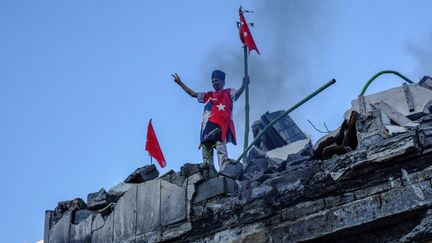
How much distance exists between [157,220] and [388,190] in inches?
86.0

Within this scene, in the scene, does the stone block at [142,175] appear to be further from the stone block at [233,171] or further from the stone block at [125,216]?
the stone block at [233,171]

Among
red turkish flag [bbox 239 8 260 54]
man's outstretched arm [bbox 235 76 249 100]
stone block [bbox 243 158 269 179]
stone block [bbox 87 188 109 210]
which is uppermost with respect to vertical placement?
red turkish flag [bbox 239 8 260 54]

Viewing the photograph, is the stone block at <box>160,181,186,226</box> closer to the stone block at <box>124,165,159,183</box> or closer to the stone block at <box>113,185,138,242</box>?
the stone block at <box>113,185,138,242</box>

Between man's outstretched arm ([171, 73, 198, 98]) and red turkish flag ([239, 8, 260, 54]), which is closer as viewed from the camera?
man's outstretched arm ([171, 73, 198, 98])

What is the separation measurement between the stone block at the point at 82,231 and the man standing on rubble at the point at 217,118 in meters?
2.07

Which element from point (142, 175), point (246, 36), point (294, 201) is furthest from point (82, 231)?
point (246, 36)

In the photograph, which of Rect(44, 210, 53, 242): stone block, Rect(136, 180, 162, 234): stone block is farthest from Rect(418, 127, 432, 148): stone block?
Rect(44, 210, 53, 242): stone block

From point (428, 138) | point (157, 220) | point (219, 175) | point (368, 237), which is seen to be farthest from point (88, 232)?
point (428, 138)

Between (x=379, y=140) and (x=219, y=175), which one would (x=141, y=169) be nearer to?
(x=219, y=175)

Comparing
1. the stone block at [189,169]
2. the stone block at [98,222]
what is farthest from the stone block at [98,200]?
the stone block at [189,169]

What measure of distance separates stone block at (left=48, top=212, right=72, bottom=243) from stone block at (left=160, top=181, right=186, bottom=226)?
1.18m

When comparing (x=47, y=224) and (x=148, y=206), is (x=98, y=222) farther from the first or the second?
(x=47, y=224)

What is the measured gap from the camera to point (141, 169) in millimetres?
7301

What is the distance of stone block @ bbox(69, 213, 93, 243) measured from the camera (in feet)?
23.3
